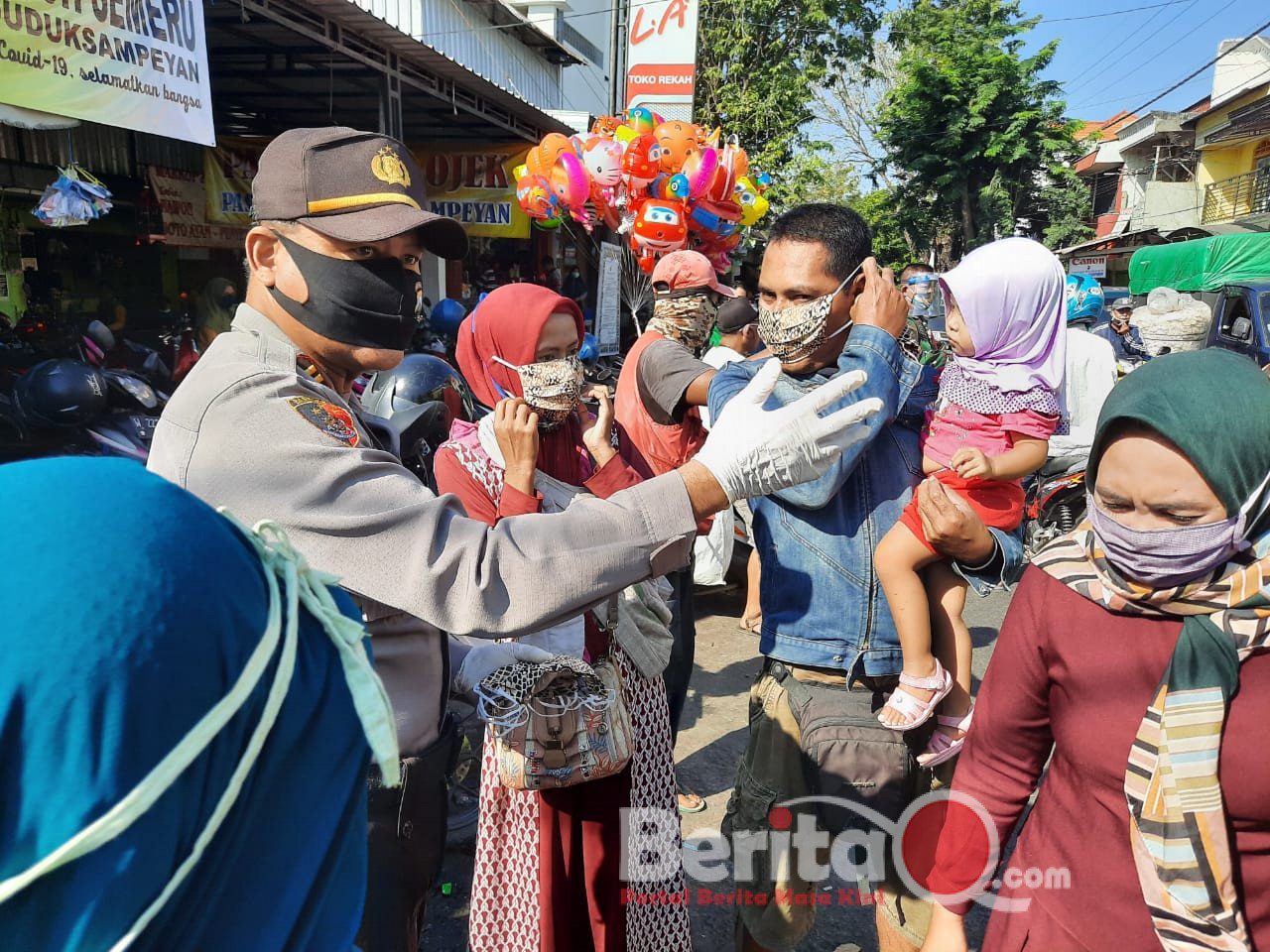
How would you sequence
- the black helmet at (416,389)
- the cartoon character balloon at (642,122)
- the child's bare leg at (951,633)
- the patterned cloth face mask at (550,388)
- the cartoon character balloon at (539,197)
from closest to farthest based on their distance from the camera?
the child's bare leg at (951,633), the patterned cloth face mask at (550,388), the black helmet at (416,389), the cartoon character balloon at (642,122), the cartoon character balloon at (539,197)

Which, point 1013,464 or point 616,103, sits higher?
point 616,103

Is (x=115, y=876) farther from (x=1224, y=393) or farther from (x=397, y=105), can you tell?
(x=397, y=105)

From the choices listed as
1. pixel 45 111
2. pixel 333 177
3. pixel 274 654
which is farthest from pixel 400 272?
pixel 45 111

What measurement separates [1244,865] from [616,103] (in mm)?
13381

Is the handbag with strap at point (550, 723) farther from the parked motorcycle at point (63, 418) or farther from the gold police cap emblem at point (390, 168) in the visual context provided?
the parked motorcycle at point (63, 418)

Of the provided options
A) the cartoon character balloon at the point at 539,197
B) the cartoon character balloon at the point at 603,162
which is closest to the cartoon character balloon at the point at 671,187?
the cartoon character balloon at the point at 603,162

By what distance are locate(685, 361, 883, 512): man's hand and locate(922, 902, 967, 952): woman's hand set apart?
0.99 meters

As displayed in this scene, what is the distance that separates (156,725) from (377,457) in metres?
0.78

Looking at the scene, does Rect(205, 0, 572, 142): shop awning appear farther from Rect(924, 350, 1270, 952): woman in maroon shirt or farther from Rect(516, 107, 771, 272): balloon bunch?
Rect(924, 350, 1270, 952): woman in maroon shirt

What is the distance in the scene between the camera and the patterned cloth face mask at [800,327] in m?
2.17

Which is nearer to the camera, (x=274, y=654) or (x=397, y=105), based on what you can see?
(x=274, y=654)

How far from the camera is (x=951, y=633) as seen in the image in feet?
7.60

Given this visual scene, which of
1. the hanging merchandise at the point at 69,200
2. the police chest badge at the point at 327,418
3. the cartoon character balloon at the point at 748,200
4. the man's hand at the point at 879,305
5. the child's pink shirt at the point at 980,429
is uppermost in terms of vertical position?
the cartoon character balloon at the point at 748,200

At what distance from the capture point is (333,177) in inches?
62.4
